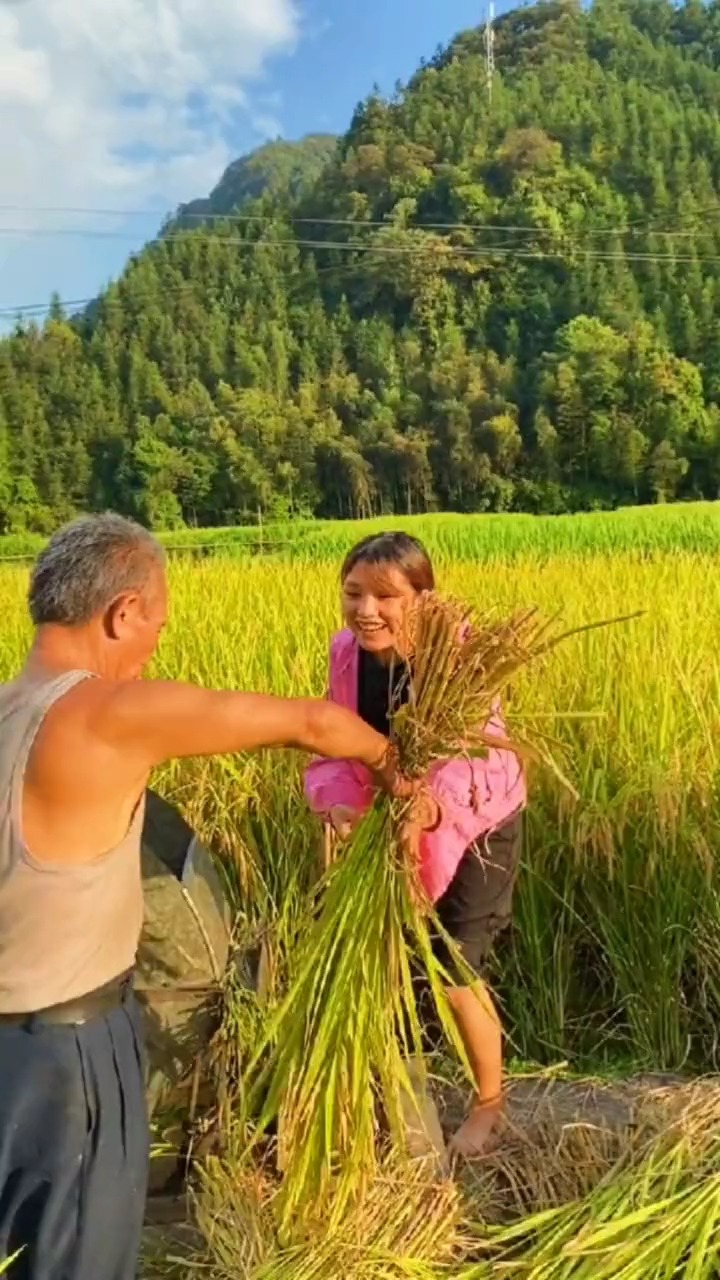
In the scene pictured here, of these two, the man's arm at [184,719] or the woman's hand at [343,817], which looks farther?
the woman's hand at [343,817]

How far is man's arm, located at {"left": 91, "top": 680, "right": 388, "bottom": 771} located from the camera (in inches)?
53.9

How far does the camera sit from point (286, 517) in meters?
35.3

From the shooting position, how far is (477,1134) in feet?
7.23

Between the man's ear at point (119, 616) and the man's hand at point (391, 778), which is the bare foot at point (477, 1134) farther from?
the man's ear at point (119, 616)

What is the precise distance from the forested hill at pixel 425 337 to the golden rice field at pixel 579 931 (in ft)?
110

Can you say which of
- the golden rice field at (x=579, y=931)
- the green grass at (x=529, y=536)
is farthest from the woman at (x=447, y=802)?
the green grass at (x=529, y=536)

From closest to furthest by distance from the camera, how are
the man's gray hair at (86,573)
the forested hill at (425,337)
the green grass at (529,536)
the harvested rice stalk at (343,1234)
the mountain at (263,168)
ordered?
the man's gray hair at (86,573) → the harvested rice stalk at (343,1234) → the green grass at (529,536) → the forested hill at (425,337) → the mountain at (263,168)

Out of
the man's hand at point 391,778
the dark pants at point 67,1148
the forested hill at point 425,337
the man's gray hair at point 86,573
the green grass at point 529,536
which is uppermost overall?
the forested hill at point 425,337

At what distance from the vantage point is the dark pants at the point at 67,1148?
1.47m

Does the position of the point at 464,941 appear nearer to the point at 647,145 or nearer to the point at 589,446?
the point at 589,446

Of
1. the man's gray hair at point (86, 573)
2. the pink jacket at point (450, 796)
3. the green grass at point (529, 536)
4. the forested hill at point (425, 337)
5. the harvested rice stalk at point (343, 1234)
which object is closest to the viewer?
the man's gray hair at point (86, 573)

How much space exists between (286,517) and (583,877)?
32783 millimetres

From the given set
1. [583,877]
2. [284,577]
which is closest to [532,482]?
[284,577]

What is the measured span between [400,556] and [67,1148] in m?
1.05
